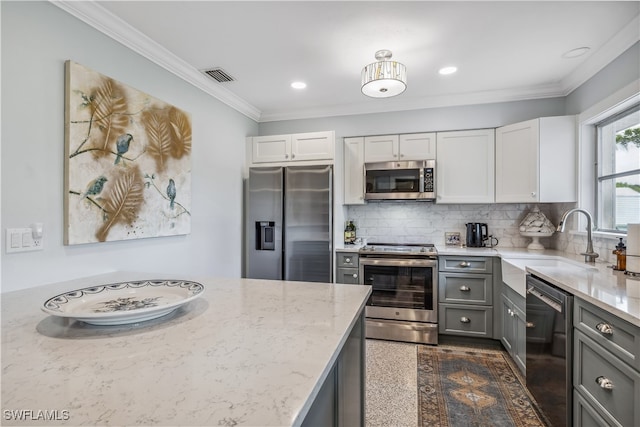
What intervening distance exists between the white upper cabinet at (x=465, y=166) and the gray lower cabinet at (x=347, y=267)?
1148mm

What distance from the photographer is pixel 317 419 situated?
0.93m

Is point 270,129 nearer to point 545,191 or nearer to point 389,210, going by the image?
point 389,210

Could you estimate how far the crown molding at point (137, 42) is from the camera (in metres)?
1.82

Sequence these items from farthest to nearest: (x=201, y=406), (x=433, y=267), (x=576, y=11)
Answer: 1. (x=433, y=267)
2. (x=576, y=11)
3. (x=201, y=406)

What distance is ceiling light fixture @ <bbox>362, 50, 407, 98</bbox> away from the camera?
2244mm

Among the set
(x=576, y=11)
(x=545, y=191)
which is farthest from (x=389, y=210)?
(x=576, y=11)

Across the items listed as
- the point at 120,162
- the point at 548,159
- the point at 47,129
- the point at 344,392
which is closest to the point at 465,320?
the point at 548,159

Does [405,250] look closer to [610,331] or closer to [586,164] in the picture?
[586,164]

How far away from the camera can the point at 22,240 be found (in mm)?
1537

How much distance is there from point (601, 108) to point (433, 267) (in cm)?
186

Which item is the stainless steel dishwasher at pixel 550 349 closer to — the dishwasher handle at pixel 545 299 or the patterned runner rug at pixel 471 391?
the dishwasher handle at pixel 545 299

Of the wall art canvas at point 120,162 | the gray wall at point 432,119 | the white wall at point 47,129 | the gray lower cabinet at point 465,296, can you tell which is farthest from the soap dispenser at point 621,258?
the wall art canvas at point 120,162

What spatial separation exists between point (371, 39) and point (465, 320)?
8.75ft

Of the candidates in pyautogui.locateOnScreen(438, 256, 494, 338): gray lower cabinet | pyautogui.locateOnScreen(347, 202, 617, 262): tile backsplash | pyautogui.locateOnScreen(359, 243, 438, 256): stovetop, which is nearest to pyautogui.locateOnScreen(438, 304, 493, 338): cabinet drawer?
pyautogui.locateOnScreen(438, 256, 494, 338): gray lower cabinet
